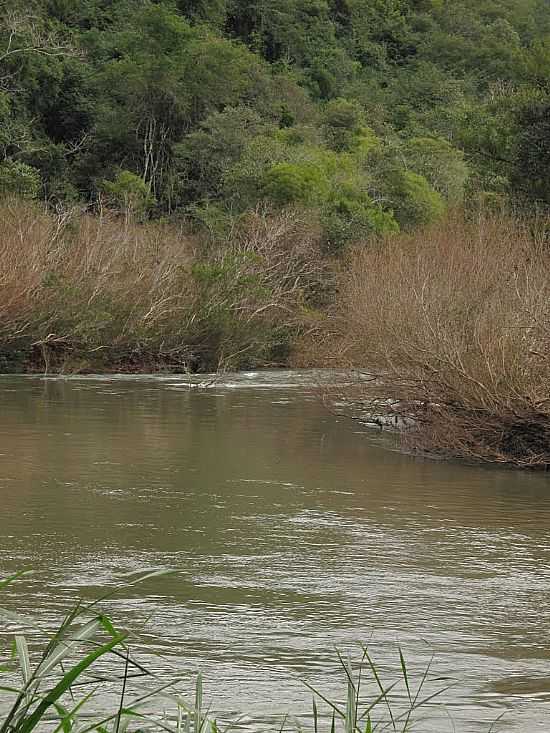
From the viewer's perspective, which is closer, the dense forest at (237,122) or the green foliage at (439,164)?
the dense forest at (237,122)

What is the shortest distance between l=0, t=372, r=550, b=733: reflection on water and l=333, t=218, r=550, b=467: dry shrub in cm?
71

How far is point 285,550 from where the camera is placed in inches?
477

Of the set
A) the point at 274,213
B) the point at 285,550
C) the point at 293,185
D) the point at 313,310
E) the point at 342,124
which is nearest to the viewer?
the point at 285,550

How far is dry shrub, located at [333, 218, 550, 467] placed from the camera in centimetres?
1716

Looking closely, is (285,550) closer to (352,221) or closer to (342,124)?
(352,221)

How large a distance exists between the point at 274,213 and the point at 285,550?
28.9 meters

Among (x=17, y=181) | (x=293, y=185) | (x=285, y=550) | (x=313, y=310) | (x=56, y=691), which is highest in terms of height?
(x=293, y=185)

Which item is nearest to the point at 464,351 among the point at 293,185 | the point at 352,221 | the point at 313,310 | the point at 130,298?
the point at 130,298

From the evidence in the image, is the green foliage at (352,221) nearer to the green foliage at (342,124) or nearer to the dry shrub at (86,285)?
the dry shrub at (86,285)

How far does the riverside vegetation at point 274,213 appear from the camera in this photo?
18844mm

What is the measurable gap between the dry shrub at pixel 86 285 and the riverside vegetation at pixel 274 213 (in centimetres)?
6

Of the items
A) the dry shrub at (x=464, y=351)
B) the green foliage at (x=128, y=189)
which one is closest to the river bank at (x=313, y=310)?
the dry shrub at (x=464, y=351)

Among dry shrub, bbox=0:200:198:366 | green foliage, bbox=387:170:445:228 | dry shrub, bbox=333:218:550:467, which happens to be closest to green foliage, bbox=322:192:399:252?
green foliage, bbox=387:170:445:228

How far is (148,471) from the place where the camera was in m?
16.7
